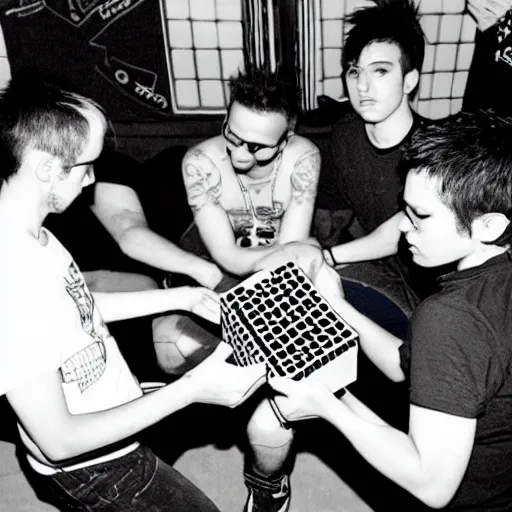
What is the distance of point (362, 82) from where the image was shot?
2.48 meters

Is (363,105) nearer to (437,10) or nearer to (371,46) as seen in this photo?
(371,46)

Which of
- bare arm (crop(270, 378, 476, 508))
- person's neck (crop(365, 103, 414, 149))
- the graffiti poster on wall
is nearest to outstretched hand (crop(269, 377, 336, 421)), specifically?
bare arm (crop(270, 378, 476, 508))

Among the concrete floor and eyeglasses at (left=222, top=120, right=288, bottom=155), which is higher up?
eyeglasses at (left=222, top=120, right=288, bottom=155)

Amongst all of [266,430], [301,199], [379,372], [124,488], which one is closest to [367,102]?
[301,199]

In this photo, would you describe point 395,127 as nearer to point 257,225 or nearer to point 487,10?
point 257,225

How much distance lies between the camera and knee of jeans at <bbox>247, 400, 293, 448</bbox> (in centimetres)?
202

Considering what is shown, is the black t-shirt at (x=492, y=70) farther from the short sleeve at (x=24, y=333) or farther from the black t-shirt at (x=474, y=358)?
the short sleeve at (x=24, y=333)

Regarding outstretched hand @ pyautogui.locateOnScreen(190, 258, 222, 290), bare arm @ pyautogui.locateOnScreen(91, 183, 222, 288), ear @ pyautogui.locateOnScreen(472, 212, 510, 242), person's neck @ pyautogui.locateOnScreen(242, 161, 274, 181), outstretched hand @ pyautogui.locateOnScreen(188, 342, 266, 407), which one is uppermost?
ear @ pyautogui.locateOnScreen(472, 212, 510, 242)

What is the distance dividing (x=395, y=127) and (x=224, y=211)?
2.76ft

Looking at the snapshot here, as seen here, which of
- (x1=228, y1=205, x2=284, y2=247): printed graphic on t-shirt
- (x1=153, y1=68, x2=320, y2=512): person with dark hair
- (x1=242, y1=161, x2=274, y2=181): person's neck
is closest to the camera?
(x1=153, y1=68, x2=320, y2=512): person with dark hair

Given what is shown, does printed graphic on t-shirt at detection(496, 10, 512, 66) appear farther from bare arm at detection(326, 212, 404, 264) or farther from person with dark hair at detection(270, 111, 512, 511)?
person with dark hair at detection(270, 111, 512, 511)

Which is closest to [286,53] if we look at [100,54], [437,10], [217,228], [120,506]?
[437,10]

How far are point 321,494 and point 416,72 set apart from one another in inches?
73.3

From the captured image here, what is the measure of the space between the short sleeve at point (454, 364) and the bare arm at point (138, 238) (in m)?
1.26
